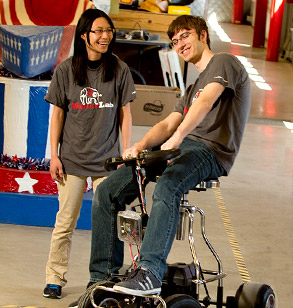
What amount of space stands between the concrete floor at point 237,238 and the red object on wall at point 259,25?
12093 mm

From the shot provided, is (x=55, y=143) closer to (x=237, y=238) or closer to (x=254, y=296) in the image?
(x=254, y=296)

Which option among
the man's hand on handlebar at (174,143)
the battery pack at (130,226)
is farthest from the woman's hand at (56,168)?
the man's hand on handlebar at (174,143)

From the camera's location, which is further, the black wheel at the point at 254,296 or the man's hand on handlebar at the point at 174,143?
the black wheel at the point at 254,296

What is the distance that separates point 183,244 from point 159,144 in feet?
6.01

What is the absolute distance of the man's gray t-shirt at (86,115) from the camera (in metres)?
3.91

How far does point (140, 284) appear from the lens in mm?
2920

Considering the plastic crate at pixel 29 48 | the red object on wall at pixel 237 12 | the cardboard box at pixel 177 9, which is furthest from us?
the red object on wall at pixel 237 12

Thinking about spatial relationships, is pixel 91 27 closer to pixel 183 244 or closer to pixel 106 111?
pixel 106 111

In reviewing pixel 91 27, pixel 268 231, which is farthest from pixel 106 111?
pixel 268 231

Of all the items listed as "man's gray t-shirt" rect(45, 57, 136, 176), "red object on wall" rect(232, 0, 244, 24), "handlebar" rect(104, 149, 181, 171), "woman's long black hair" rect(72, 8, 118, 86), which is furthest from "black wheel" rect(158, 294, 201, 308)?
"red object on wall" rect(232, 0, 244, 24)

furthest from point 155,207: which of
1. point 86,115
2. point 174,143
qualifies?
point 86,115

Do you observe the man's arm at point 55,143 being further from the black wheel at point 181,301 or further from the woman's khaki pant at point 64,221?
the black wheel at point 181,301

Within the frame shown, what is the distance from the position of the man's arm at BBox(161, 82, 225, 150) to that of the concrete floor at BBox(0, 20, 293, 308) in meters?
1.40

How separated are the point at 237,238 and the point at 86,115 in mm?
2076
